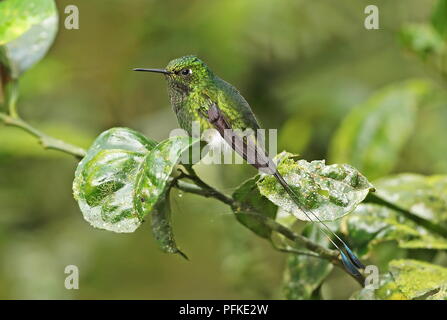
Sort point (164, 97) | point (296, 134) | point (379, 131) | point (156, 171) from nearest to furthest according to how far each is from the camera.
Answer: point (156, 171)
point (379, 131)
point (296, 134)
point (164, 97)

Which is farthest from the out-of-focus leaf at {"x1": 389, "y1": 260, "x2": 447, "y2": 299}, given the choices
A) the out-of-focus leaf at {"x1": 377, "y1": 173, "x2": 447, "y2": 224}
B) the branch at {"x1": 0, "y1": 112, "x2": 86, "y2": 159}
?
the branch at {"x1": 0, "y1": 112, "x2": 86, "y2": 159}

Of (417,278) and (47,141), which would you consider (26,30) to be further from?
(417,278)

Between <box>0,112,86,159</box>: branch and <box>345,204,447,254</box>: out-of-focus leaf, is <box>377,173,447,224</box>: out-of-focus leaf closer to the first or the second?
<box>345,204,447,254</box>: out-of-focus leaf

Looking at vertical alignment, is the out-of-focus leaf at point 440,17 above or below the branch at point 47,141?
above

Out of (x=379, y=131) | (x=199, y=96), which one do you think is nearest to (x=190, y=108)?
(x=199, y=96)

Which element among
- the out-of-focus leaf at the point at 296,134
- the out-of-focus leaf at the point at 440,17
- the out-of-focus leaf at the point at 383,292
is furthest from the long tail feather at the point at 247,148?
the out-of-focus leaf at the point at 296,134

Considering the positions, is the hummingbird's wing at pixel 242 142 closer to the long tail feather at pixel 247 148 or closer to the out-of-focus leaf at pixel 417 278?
the long tail feather at pixel 247 148
